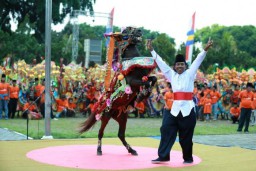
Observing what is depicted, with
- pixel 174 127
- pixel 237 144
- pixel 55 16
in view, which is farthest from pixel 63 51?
pixel 174 127

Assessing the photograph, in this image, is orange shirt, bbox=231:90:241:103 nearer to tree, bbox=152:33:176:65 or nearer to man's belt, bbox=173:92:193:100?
man's belt, bbox=173:92:193:100

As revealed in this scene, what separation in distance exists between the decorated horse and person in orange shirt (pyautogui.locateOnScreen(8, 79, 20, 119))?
926cm

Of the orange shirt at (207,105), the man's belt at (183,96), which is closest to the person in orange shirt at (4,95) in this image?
the orange shirt at (207,105)

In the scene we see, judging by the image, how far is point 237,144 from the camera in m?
10.0

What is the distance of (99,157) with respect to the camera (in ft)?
25.3

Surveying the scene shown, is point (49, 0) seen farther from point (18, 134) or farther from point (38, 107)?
point (38, 107)

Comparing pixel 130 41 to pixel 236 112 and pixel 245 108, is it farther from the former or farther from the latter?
pixel 236 112

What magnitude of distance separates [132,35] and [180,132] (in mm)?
2161

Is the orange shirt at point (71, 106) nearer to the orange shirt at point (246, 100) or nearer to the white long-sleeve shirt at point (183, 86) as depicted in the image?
the orange shirt at point (246, 100)

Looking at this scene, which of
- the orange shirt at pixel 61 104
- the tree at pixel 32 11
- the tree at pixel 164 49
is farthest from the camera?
the tree at pixel 164 49

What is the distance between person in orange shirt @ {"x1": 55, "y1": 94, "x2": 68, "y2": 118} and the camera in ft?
59.9

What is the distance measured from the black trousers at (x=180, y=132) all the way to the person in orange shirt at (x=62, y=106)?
A: 456 inches

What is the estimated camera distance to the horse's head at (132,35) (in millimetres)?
8046

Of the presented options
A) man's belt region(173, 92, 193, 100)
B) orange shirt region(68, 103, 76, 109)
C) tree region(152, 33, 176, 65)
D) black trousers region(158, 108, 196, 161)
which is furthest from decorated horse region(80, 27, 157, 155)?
tree region(152, 33, 176, 65)
